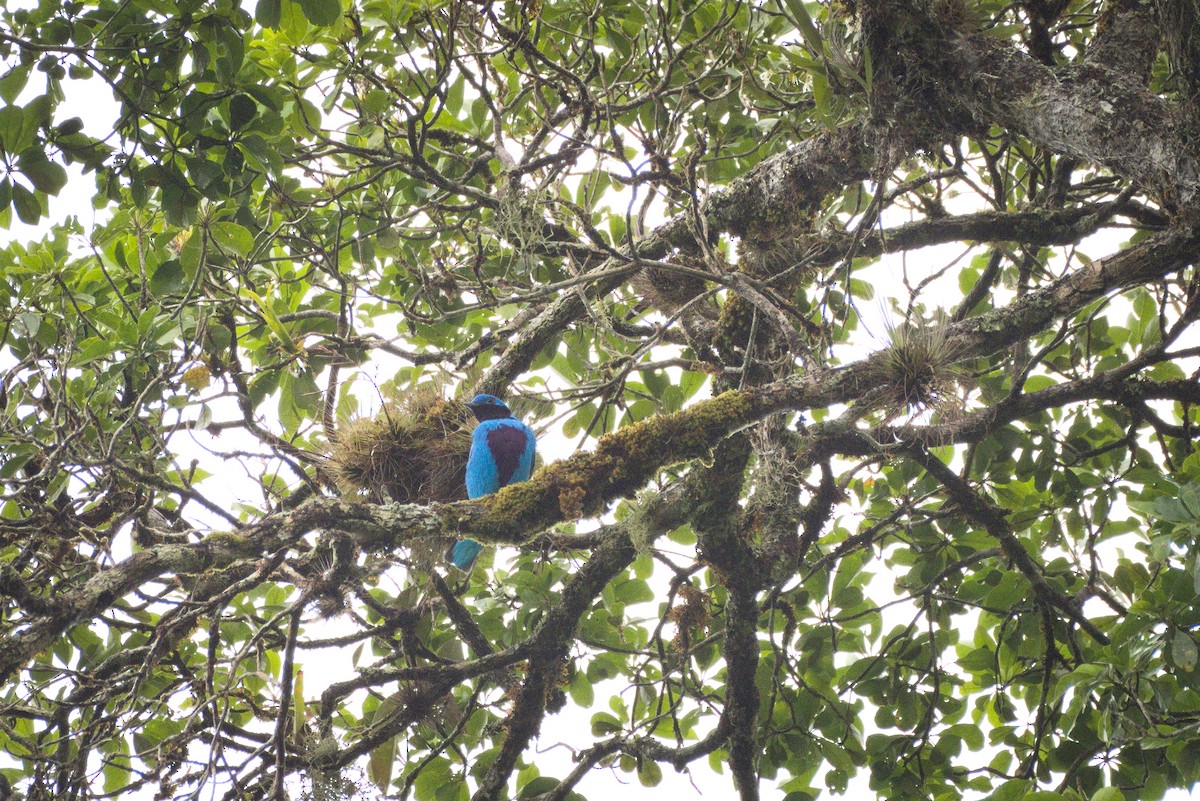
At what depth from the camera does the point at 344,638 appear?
12.8ft

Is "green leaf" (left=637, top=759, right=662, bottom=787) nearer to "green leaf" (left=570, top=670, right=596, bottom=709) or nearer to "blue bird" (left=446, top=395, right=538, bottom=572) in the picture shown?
"green leaf" (left=570, top=670, right=596, bottom=709)

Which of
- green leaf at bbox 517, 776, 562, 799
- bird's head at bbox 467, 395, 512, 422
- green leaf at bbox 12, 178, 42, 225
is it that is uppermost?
bird's head at bbox 467, 395, 512, 422

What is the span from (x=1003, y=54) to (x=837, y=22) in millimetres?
500

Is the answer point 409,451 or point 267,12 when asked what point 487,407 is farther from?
point 267,12

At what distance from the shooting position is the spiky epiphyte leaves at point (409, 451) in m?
4.09

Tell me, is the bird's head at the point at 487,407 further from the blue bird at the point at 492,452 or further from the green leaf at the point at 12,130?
the green leaf at the point at 12,130

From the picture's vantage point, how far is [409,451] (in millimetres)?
4266

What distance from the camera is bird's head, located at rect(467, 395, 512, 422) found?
433cm

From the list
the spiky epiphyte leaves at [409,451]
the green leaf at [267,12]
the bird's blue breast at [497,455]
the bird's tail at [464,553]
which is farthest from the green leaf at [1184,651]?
the green leaf at [267,12]

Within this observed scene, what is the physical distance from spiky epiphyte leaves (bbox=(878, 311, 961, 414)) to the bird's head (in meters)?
2.02

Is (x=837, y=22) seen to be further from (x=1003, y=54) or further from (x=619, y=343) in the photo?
(x=619, y=343)

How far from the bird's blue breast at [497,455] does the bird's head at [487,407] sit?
0.03 m

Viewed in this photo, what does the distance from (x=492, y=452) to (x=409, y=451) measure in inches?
18.3

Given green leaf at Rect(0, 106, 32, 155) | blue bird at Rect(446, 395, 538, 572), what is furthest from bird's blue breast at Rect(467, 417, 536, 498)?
green leaf at Rect(0, 106, 32, 155)
